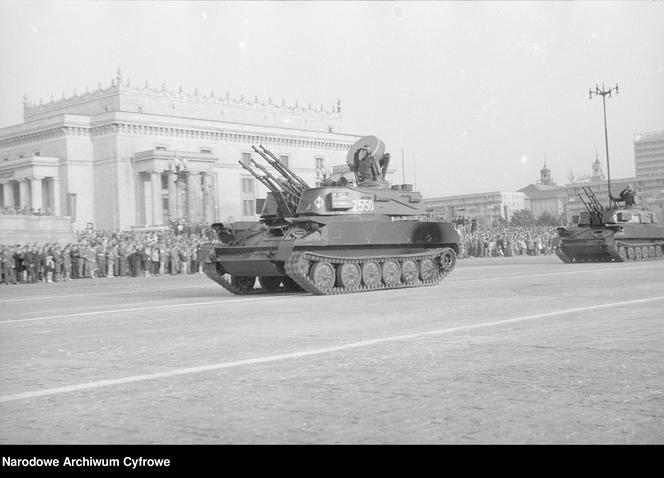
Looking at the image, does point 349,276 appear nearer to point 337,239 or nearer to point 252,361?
point 337,239

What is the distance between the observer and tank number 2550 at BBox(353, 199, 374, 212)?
20.9 m

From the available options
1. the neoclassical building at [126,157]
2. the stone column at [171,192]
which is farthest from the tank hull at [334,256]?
the stone column at [171,192]

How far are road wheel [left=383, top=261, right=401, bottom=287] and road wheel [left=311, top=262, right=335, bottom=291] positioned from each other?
66.4 inches

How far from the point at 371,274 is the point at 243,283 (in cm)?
306

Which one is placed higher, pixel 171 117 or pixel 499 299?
pixel 171 117

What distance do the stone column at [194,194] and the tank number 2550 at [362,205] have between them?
52905 mm

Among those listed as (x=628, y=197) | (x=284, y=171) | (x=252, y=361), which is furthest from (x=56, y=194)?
(x=252, y=361)

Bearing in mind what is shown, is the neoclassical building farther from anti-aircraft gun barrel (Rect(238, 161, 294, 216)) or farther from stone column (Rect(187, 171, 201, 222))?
anti-aircraft gun barrel (Rect(238, 161, 294, 216))

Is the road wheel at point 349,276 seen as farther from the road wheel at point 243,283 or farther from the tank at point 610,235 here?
the tank at point 610,235
